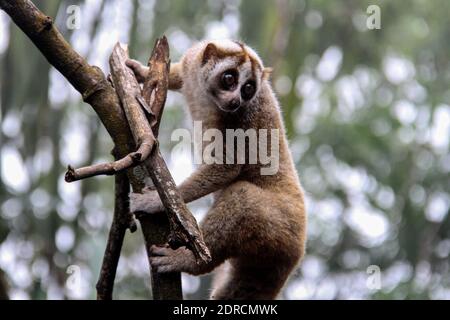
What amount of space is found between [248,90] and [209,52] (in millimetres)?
524

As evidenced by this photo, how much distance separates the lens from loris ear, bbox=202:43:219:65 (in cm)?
620

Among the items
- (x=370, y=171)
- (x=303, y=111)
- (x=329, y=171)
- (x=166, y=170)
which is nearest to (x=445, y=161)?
(x=370, y=171)

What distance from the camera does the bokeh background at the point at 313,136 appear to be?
9.22 metres

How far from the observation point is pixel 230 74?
6.04 meters

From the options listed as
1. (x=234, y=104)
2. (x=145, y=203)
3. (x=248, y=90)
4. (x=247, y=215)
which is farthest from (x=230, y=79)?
(x=145, y=203)

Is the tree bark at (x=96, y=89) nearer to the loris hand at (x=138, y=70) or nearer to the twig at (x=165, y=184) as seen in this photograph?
the twig at (x=165, y=184)

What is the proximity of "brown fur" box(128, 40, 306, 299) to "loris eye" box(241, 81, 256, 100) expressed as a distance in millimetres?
107

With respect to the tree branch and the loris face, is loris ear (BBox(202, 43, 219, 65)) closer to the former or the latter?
the loris face

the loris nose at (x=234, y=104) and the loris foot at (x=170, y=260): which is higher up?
the loris nose at (x=234, y=104)

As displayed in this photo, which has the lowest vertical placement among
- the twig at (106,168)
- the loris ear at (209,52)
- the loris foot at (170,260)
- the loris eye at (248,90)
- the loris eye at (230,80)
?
the loris foot at (170,260)

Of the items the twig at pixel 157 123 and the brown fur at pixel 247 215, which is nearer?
the twig at pixel 157 123

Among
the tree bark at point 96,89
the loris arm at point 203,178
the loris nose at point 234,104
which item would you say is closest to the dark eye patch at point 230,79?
the loris nose at point 234,104

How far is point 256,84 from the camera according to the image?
604cm

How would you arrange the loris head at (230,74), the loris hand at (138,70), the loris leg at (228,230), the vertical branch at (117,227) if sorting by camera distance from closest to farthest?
1. the vertical branch at (117,227)
2. the loris leg at (228,230)
3. the loris hand at (138,70)
4. the loris head at (230,74)
